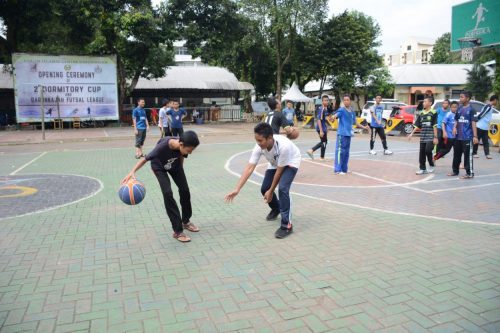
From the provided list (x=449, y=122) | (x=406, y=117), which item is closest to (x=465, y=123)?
(x=449, y=122)

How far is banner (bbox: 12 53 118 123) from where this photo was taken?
24.9 metres

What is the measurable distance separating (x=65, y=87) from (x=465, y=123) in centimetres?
2328

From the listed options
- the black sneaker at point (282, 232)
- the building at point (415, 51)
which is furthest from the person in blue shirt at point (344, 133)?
the building at point (415, 51)

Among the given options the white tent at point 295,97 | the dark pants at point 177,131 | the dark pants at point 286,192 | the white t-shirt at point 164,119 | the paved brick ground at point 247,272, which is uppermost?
the white tent at point 295,97

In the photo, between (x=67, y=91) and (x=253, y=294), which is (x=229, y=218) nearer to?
(x=253, y=294)

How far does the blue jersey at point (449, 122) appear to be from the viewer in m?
10.5

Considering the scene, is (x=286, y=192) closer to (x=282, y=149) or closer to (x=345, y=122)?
(x=282, y=149)

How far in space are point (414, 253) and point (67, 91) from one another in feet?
83.3

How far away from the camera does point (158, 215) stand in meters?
6.70

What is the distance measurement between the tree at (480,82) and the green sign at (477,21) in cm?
2028

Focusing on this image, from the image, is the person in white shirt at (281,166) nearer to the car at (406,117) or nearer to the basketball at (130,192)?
the basketball at (130,192)

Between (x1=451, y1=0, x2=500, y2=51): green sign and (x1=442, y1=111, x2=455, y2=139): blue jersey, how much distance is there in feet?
20.1

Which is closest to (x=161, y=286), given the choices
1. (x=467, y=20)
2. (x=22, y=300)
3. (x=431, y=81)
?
(x=22, y=300)

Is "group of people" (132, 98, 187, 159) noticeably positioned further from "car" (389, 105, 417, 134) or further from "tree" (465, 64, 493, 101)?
"tree" (465, 64, 493, 101)
